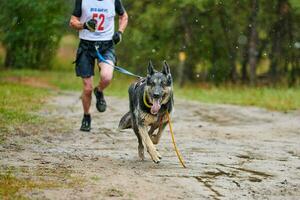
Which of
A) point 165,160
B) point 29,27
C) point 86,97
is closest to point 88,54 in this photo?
point 86,97

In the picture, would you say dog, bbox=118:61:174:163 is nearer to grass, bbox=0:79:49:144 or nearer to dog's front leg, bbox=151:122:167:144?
dog's front leg, bbox=151:122:167:144

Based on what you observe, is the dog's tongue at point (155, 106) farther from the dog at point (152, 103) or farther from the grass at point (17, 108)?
the grass at point (17, 108)

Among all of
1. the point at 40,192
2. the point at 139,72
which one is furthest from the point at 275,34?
the point at 40,192

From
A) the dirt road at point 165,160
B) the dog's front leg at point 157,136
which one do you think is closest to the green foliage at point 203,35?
the dirt road at point 165,160

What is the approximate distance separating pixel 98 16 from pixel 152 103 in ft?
9.99

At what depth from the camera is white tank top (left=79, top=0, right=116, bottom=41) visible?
10.6 meters

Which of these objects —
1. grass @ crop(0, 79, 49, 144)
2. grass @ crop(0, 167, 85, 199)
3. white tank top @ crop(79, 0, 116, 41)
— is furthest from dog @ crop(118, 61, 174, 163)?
white tank top @ crop(79, 0, 116, 41)

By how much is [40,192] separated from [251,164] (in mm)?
3024

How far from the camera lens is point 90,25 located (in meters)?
10.4

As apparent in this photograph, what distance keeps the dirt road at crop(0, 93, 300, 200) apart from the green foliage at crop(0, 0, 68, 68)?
9083 millimetres

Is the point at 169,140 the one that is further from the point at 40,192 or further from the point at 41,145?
the point at 40,192

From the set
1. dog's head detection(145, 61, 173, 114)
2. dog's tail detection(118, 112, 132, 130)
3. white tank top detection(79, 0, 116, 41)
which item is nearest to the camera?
dog's head detection(145, 61, 173, 114)

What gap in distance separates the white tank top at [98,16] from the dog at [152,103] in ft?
7.76

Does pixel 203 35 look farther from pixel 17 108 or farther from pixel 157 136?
pixel 157 136
